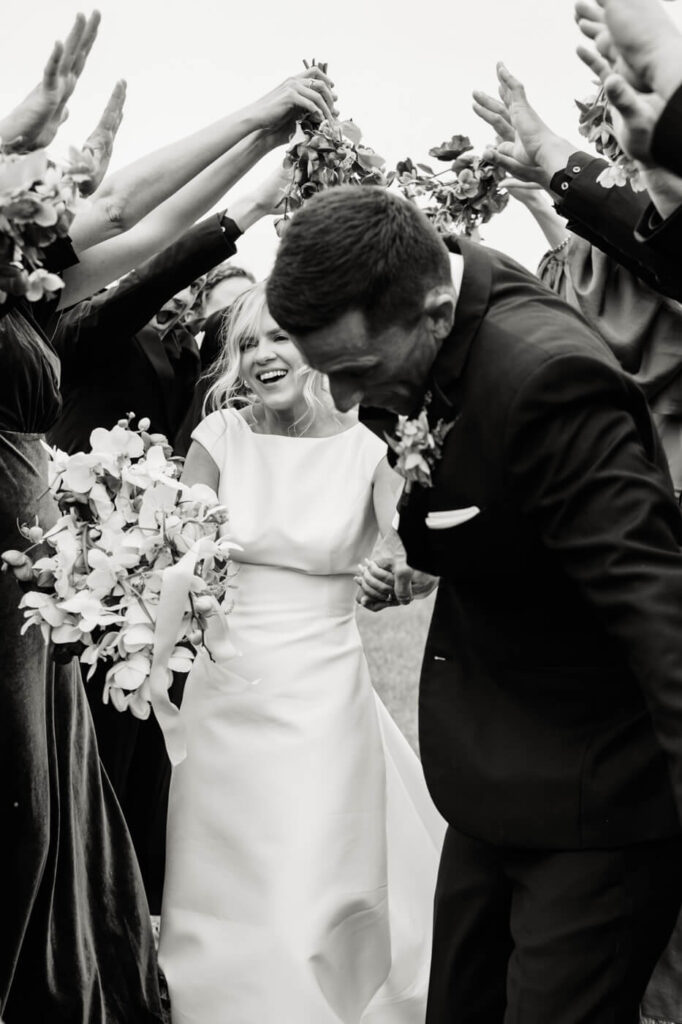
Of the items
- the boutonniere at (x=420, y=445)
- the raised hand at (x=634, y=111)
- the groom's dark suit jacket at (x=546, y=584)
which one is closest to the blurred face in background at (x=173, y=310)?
the groom's dark suit jacket at (x=546, y=584)

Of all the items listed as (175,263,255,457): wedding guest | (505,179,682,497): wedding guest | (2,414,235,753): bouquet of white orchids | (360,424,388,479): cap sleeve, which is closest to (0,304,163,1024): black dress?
(2,414,235,753): bouquet of white orchids

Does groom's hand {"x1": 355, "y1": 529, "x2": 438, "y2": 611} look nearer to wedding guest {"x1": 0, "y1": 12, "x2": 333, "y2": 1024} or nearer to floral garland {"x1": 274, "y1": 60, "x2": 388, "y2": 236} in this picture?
wedding guest {"x1": 0, "y1": 12, "x2": 333, "y2": 1024}

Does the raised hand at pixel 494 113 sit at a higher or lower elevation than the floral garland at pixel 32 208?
lower

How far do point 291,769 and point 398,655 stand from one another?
277 inches

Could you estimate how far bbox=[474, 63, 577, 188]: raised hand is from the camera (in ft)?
11.9

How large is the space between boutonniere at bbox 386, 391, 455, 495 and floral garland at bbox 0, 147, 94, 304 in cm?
87

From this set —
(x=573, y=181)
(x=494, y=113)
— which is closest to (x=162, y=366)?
(x=494, y=113)

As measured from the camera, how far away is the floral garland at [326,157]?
152 inches

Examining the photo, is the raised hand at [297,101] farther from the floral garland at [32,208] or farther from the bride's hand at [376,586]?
the bride's hand at [376,586]

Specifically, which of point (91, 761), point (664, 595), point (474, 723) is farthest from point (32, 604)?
point (664, 595)

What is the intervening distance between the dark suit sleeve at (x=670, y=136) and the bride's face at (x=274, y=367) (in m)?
2.32

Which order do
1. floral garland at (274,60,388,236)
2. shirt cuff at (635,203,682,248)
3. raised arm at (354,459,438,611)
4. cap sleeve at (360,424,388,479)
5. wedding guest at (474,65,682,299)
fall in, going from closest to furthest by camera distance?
shirt cuff at (635,203,682,248) → raised arm at (354,459,438,611) → wedding guest at (474,65,682,299) → floral garland at (274,60,388,236) → cap sleeve at (360,424,388,479)

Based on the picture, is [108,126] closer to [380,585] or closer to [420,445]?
[380,585]

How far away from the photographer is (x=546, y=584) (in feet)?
8.21
